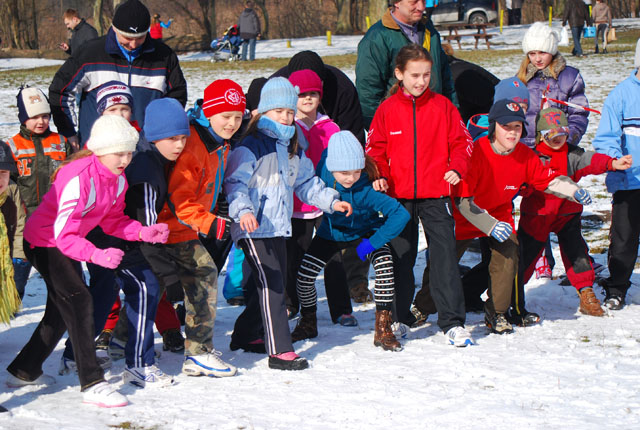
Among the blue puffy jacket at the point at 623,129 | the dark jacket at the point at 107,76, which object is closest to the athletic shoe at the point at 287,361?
the dark jacket at the point at 107,76

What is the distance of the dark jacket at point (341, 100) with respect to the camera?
239 inches

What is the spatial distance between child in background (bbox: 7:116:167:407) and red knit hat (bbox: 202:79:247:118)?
634 millimetres

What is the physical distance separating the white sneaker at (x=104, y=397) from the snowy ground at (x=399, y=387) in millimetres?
53

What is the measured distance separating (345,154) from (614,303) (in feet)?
8.00

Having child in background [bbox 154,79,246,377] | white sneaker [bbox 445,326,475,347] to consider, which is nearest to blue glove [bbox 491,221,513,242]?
white sneaker [bbox 445,326,475,347]

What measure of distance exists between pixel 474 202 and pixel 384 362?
1338mm

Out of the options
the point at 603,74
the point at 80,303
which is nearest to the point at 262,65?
the point at 603,74

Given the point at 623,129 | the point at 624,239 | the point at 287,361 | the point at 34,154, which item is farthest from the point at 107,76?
the point at 624,239

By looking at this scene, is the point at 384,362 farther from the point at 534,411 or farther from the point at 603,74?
the point at 603,74

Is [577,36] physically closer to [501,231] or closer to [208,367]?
[501,231]

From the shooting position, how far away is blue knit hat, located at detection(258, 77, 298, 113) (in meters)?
4.84

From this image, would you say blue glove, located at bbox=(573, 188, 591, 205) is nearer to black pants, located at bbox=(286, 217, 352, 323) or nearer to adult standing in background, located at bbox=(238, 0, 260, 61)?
black pants, located at bbox=(286, 217, 352, 323)

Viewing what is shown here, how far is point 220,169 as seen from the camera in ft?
15.5

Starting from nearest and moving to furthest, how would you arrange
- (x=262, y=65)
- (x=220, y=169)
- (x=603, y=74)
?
(x=220, y=169) → (x=603, y=74) → (x=262, y=65)
